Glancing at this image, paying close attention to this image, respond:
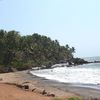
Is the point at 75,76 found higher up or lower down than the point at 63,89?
higher up

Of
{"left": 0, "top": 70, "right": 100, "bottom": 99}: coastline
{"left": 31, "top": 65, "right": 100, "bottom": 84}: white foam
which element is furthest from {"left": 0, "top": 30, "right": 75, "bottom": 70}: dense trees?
{"left": 0, "top": 70, "right": 100, "bottom": 99}: coastline

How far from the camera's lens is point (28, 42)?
111m

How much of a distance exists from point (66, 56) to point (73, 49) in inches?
564

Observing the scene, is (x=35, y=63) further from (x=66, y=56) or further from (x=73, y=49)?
(x=73, y=49)

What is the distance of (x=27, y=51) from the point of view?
108500 millimetres

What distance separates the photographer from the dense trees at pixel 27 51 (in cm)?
9406

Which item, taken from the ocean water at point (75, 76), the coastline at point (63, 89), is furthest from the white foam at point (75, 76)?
the coastline at point (63, 89)

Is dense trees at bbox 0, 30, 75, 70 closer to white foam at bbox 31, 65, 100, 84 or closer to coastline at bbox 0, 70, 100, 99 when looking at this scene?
white foam at bbox 31, 65, 100, 84

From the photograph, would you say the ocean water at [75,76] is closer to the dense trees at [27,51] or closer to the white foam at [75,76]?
the white foam at [75,76]

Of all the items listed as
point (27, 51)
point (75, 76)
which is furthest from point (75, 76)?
point (27, 51)

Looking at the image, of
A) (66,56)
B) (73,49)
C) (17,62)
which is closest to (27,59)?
(17,62)

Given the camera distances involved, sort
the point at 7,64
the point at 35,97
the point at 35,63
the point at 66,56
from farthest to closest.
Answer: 1. the point at 66,56
2. the point at 35,63
3. the point at 7,64
4. the point at 35,97

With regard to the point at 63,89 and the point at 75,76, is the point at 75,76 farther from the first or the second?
the point at 63,89

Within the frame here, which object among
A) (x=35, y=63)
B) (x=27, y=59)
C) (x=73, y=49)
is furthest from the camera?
(x=73, y=49)
